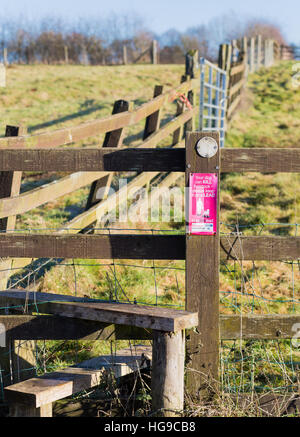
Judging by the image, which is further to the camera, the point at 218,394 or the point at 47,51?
the point at 47,51

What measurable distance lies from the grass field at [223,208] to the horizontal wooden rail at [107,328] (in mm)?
161

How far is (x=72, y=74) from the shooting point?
2045cm

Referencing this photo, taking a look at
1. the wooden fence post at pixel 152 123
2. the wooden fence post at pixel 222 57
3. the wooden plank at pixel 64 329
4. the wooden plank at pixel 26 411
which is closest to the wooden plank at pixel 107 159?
the wooden plank at pixel 64 329

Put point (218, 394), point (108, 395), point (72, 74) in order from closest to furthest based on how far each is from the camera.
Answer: point (218, 394) < point (108, 395) < point (72, 74)

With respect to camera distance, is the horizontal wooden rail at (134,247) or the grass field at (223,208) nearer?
the horizontal wooden rail at (134,247)

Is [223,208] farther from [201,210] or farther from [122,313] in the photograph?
[122,313]

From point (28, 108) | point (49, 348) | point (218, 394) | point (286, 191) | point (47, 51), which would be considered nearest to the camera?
point (218, 394)

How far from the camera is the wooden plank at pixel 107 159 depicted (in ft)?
12.0

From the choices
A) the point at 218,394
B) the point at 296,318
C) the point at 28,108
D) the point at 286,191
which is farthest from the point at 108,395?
the point at 28,108

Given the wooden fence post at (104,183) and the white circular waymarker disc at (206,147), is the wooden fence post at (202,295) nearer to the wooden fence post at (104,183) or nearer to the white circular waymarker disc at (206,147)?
the white circular waymarker disc at (206,147)

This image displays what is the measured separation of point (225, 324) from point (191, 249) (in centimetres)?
58

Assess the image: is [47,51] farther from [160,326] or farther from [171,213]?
[160,326]

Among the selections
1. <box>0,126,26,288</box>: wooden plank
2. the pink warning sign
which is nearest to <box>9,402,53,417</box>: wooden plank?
<box>0,126,26,288</box>: wooden plank
